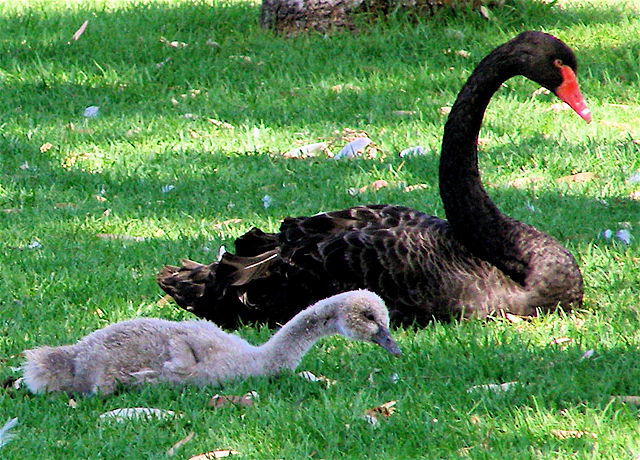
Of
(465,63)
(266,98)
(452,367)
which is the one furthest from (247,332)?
(465,63)

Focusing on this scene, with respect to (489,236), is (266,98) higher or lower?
lower

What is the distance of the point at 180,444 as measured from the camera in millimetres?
3465

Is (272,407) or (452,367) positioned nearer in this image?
(272,407)

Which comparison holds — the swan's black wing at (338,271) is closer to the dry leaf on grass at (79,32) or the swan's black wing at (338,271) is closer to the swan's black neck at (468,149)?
the swan's black neck at (468,149)

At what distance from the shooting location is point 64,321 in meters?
4.82

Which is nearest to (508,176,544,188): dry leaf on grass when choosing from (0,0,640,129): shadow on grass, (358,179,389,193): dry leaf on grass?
(358,179,389,193): dry leaf on grass

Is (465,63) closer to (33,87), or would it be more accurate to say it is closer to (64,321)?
(33,87)

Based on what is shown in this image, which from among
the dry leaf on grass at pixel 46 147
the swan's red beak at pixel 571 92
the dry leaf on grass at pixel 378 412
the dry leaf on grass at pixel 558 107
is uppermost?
the swan's red beak at pixel 571 92

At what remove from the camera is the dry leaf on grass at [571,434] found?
334 cm

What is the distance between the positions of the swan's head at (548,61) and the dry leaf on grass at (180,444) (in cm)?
231

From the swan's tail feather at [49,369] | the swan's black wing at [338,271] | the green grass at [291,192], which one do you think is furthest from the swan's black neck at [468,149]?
the swan's tail feather at [49,369]

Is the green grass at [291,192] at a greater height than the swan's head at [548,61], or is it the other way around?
the swan's head at [548,61]

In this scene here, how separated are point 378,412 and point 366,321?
17.2 inches

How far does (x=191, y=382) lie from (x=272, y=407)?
44cm
